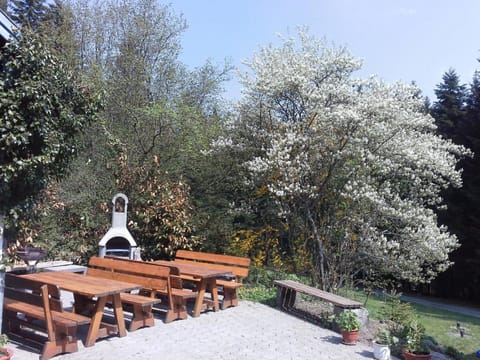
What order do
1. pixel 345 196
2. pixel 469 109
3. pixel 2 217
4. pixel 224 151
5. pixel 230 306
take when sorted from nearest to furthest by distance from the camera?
pixel 2 217, pixel 230 306, pixel 345 196, pixel 224 151, pixel 469 109

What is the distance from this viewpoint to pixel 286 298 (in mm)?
9000

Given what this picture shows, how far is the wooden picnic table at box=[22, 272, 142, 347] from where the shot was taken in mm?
5762

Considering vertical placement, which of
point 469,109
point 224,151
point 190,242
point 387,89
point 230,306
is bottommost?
point 230,306

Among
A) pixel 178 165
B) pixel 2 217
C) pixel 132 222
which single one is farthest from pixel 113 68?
pixel 2 217

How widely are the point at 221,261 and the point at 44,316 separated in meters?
4.54

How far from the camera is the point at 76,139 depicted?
639 centimetres

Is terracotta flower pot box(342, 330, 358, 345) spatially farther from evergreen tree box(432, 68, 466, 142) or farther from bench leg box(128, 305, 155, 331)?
evergreen tree box(432, 68, 466, 142)

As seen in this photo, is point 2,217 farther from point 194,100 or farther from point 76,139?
point 194,100

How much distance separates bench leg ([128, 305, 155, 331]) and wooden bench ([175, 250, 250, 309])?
1.79 m

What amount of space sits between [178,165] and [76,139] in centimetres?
655

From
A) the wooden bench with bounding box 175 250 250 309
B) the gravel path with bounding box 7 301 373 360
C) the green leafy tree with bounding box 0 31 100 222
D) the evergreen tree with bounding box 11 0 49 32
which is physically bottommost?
the gravel path with bounding box 7 301 373 360

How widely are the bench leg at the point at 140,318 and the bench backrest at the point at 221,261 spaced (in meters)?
2.34

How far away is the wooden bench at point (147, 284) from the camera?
6.80 metres

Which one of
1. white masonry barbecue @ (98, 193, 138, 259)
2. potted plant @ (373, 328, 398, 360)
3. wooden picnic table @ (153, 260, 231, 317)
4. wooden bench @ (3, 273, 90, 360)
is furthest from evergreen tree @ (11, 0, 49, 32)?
potted plant @ (373, 328, 398, 360)
